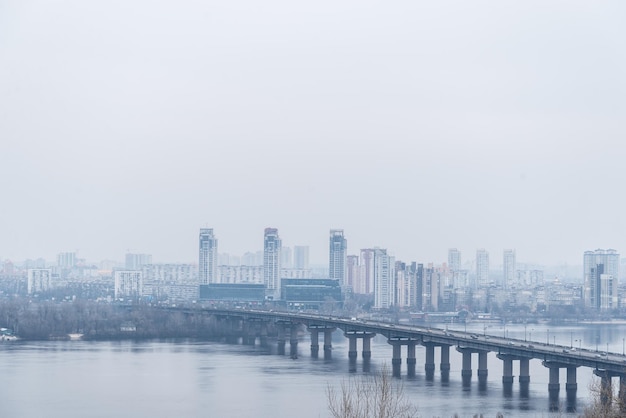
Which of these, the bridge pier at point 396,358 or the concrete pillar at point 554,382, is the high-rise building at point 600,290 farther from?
the concrete pillar at point 554,382

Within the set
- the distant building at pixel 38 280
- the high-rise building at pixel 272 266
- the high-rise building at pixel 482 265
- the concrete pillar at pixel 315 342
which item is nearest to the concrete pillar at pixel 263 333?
the concrete pillar at pixel 315 342

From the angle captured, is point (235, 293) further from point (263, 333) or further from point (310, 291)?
point (263, 333)

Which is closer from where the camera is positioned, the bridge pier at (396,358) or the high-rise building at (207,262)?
the bridge pier at (396,358)

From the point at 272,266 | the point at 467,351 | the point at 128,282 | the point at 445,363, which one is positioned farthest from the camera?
the point at 128,282

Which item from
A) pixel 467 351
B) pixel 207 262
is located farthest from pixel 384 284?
pixel 467 351

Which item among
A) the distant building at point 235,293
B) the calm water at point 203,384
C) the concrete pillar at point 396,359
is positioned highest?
the distant building at point 235,293

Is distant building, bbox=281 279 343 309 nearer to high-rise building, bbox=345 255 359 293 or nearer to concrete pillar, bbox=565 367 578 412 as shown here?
high-rise building, bbox=345 255 359 293

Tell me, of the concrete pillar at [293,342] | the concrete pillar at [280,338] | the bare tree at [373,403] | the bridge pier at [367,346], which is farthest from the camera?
the concrete pillar at [280,338]
